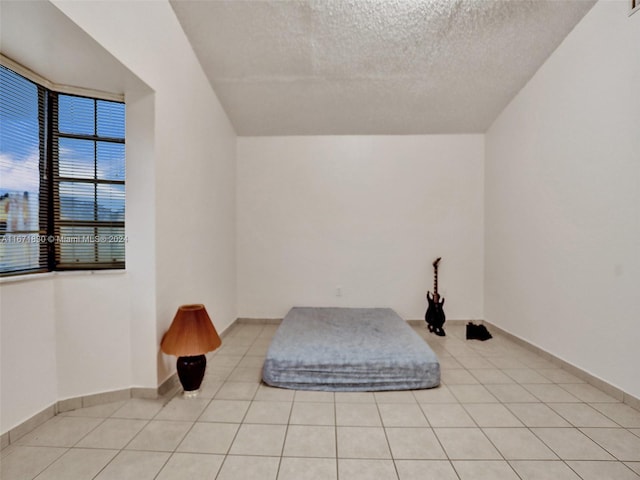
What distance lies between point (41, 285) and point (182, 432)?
4.18 ft

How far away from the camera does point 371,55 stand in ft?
9.62

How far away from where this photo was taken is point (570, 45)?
2.71 meters

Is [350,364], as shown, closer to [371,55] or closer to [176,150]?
[176,150]

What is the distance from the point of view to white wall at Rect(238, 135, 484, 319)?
4.19 m

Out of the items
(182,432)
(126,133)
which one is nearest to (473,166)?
(126,133)

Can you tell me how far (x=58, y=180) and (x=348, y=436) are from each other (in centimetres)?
252

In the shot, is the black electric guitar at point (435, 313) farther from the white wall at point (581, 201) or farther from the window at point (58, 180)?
the window at point (58, 180)

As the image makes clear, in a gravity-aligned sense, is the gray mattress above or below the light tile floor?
above

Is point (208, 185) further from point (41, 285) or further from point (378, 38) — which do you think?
point (378, 38)

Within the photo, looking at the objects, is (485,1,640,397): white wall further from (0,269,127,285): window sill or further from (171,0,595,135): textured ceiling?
(0,269,127,285): window sill

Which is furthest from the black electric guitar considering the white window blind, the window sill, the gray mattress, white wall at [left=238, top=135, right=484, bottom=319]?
the white window blind

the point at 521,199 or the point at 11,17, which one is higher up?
the point at 11,17

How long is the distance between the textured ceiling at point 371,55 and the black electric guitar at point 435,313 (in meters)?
2.02

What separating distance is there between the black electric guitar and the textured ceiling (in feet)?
6.61
